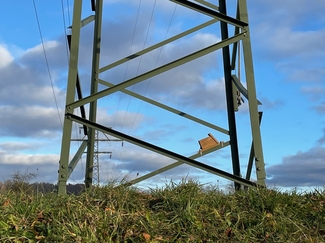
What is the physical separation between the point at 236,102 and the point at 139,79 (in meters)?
3.47

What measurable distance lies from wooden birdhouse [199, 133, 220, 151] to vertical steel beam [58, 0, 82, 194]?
340cm

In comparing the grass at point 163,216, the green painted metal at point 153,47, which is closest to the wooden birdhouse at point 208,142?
the green painted metal at point 153,47

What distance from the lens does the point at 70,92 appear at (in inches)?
327

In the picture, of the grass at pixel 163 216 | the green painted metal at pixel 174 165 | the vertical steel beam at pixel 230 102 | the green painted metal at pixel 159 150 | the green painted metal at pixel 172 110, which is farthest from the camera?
the green painted metal at pixel 172 110

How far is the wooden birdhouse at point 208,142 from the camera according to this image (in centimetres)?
1049

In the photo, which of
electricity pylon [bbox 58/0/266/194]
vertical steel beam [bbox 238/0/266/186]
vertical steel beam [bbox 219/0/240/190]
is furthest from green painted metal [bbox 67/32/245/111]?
vertical steel beam [bbox 219/0/240/190]

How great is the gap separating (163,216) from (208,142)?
4.57m

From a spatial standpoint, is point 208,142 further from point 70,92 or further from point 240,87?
point 70,92

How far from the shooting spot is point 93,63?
11656 mm

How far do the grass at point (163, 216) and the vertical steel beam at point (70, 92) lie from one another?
2.72 ft

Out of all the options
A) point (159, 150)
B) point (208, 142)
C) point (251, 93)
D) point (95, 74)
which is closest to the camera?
point (159, 150)

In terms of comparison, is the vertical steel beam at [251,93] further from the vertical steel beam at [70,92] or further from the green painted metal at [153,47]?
the vertical steel beam at [70,92]

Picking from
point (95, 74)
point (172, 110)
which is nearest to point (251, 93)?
point (172, 110)

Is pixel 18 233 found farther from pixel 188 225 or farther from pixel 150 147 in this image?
pixel 150 147
